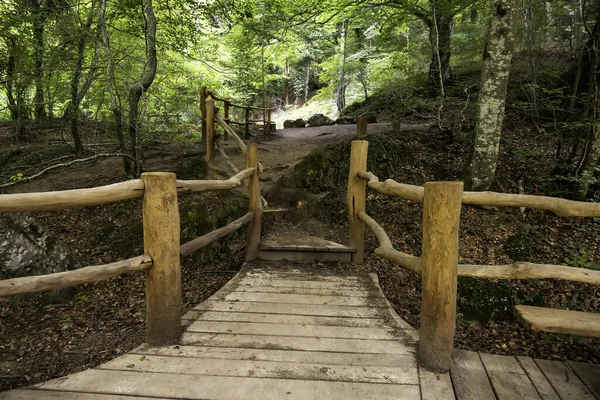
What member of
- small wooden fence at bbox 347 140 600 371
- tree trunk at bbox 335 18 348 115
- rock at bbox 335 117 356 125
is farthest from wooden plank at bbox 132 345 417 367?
tree trunk at bbox 335 18 348 115

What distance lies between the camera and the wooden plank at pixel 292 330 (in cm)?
235

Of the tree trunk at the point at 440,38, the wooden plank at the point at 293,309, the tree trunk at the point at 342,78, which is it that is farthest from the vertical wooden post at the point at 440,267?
the tree trunk at the point at 342,78

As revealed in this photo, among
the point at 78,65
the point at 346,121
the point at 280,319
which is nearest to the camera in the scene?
the point at 280,319

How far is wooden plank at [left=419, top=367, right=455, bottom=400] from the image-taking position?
5.68ft

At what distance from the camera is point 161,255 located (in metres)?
2.12

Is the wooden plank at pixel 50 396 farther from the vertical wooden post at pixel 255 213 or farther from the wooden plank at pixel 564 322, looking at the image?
the vertical wooden post at pixel 255 213

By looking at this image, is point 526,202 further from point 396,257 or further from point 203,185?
point 203,185

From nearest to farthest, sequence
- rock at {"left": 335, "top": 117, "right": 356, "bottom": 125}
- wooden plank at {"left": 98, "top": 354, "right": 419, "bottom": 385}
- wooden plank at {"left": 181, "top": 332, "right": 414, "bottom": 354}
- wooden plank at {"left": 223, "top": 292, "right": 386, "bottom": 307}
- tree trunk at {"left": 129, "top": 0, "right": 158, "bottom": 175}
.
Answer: wooden plank at {"left": 98, "top": 354, "right": 419, "bottom": 385}, wooden plank at {"left": 181, "top": 332, "right": 414, "bottom": 354}, wooden plank at {"left": 223, "top": 292, "right": 386, "bottom": 307}, tree trunk at {"left": 129, "top": 0, "right": 158, "bottom": 175}, rock at {"left": 335, "top": 117, "right": 356, "bottom": 125}

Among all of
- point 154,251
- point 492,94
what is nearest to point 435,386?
point 154,251

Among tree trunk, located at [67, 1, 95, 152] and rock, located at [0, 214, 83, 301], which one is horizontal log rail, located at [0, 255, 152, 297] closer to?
rock, located at [0, 214, 83, 301]

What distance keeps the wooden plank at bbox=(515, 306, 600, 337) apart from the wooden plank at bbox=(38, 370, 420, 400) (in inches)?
28.5

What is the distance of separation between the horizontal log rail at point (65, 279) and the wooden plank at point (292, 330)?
72cm

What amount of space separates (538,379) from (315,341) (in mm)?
1344

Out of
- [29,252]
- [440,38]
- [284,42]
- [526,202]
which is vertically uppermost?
[440,38]
